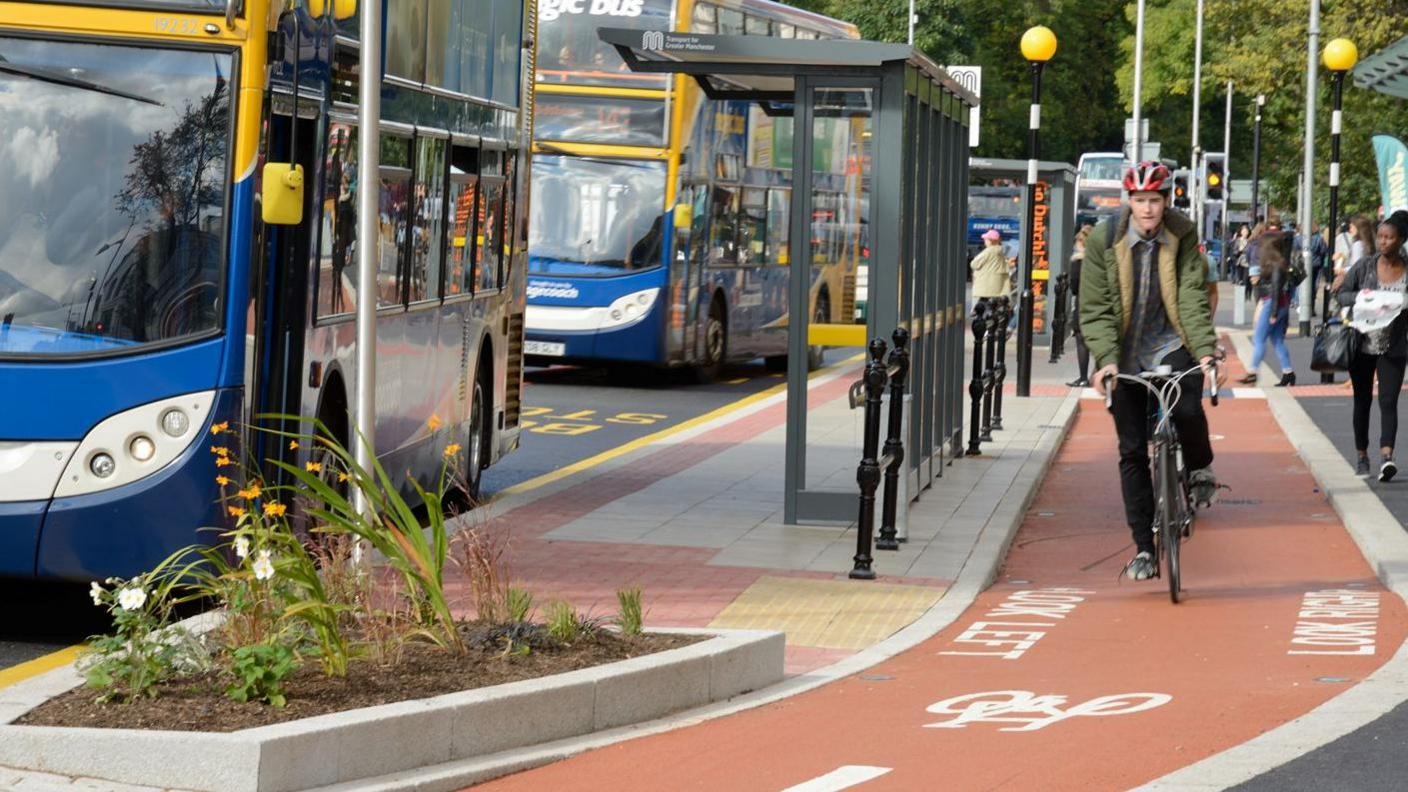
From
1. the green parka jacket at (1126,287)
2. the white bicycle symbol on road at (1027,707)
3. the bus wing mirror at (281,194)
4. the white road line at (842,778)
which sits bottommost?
the white bicycle symbol on road at (1027,707)

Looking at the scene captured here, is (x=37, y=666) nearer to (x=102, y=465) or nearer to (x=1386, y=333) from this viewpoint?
(x=102, y=465)

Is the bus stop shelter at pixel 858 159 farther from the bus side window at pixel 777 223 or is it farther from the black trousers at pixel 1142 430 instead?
the bus side window at pixel 777 223

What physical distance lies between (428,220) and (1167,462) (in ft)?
13.8

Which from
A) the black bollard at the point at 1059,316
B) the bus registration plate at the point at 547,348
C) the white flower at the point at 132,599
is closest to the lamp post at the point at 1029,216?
the black bollard at the point at 1059,316

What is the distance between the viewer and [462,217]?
13.5m

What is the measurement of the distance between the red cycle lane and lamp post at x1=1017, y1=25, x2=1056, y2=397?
35.1 feet

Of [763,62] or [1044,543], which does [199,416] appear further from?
[1044,543]

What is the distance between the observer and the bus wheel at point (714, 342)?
26.7 m

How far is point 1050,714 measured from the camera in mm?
8102

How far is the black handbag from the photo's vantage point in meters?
15.8

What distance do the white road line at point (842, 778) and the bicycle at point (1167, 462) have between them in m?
4.02

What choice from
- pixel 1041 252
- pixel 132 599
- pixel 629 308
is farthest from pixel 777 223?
pixel 132 599


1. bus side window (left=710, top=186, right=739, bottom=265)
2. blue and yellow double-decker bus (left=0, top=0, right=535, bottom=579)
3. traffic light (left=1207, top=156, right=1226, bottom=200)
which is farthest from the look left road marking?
traffic light (left=1207, top=156, right=1226, bottom=200)

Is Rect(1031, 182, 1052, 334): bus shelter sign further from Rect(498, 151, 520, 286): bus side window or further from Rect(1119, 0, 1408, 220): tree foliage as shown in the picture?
Rect(498, 151, 520, 286): bus side window
